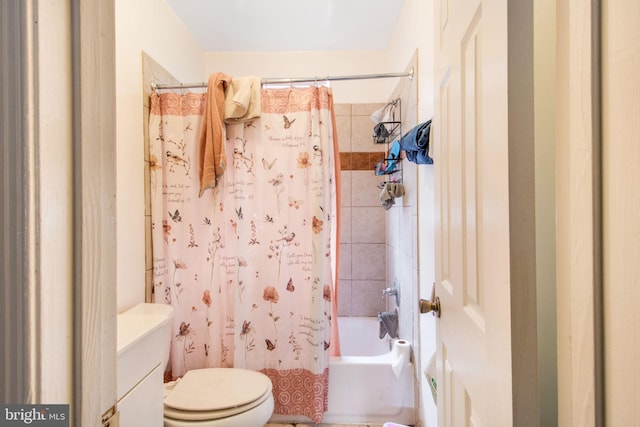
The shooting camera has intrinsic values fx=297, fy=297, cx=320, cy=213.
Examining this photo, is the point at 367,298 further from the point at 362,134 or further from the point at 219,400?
the point at 219,400

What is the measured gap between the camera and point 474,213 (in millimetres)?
584

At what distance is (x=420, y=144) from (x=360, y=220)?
4.52 ft

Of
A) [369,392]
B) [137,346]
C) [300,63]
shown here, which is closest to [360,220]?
[369,392]

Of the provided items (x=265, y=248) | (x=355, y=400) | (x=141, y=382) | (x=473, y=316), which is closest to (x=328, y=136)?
(x=265, y=248)

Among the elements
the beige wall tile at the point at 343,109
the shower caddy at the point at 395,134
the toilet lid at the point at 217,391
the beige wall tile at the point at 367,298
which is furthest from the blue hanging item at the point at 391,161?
the toilet lid at the point at 217,391

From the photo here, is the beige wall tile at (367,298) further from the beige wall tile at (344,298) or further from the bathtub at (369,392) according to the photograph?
the bathtub at (369,392)

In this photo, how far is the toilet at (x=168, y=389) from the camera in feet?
3.21

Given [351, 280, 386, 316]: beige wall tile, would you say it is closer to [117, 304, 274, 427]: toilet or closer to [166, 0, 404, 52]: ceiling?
[117, 304, 274, 427]: toilet

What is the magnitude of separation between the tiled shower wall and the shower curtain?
0.87 metres

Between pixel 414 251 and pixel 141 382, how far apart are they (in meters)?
1.30

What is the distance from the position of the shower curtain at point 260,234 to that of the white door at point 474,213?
31.9 inches

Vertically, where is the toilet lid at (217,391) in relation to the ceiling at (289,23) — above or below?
below

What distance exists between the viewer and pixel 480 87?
553mm

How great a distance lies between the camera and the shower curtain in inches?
63.2
